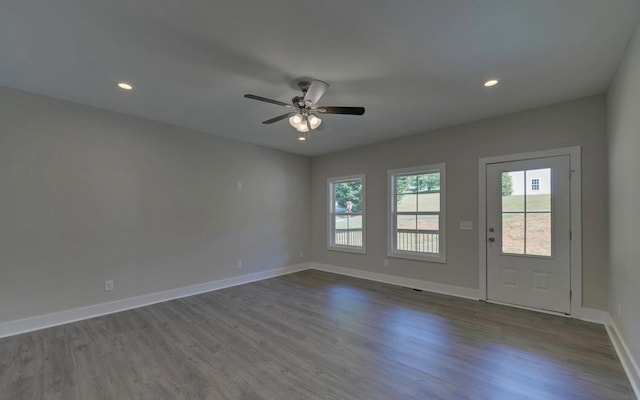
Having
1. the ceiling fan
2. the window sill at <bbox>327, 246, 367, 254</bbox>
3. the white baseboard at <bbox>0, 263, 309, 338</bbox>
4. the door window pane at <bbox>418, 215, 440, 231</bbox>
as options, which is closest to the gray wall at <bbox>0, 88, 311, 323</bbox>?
the white baseboard at <bbox>0, 263, 309, 338</bbox>

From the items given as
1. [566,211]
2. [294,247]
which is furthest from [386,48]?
[294,247]

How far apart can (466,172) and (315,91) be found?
2.86 meters

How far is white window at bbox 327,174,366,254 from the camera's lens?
557 centimetres

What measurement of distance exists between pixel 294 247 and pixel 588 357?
469cm

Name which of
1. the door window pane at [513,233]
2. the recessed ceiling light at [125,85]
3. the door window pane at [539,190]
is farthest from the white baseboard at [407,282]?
the recessed ceiling light at [125,85]

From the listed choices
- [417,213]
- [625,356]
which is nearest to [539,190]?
[417,213]

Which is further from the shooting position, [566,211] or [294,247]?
[294,247]

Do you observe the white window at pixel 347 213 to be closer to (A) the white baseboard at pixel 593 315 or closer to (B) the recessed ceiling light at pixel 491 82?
(B) the recessed ceiling light at pixel 491 82

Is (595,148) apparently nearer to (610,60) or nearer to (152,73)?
(610,60)

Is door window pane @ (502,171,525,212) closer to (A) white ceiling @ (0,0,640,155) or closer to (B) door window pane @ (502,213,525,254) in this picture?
(B) door window pane @ (502,213,525,254)

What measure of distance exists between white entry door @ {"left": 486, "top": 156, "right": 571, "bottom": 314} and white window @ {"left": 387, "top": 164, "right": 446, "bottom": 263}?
28.3 inches

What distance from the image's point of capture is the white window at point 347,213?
5.57m

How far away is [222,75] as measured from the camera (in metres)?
2.67

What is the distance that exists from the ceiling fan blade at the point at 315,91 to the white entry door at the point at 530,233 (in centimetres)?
285
